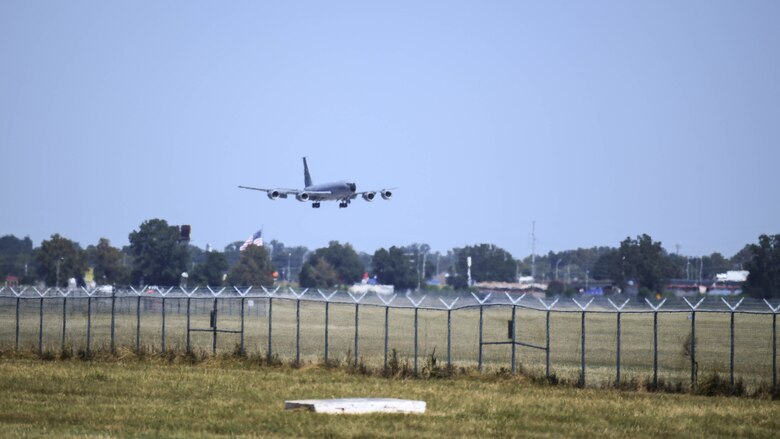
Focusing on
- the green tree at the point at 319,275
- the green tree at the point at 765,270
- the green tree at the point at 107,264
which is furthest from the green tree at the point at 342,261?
the green tree at the point at 765,270

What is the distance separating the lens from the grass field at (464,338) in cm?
4222

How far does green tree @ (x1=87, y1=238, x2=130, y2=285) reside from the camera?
17575cm

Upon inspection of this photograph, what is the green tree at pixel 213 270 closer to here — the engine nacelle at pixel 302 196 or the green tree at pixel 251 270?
the green tree at pixel 251 270

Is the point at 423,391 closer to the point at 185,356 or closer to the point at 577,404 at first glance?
the point at 577,404

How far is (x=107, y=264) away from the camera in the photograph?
178 m

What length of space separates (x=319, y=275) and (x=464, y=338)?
122983 mm

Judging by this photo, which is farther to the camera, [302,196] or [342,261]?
[342,261]

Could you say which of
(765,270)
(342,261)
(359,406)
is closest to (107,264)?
(342,261)

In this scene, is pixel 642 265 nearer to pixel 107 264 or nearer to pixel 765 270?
pixel 765 270

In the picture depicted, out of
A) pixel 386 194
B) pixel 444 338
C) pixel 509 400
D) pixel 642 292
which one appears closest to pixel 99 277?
pixel 642 292

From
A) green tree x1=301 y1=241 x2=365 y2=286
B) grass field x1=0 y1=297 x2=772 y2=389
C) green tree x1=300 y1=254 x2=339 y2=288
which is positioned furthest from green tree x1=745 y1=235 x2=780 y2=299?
green tree x1=301 y1=241 x2=365 y2=286

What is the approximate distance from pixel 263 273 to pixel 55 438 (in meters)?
137

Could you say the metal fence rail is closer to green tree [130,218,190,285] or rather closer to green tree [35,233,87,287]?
green tree [130,218,190,285]

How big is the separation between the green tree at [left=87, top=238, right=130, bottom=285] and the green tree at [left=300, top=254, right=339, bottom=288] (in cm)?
2448
